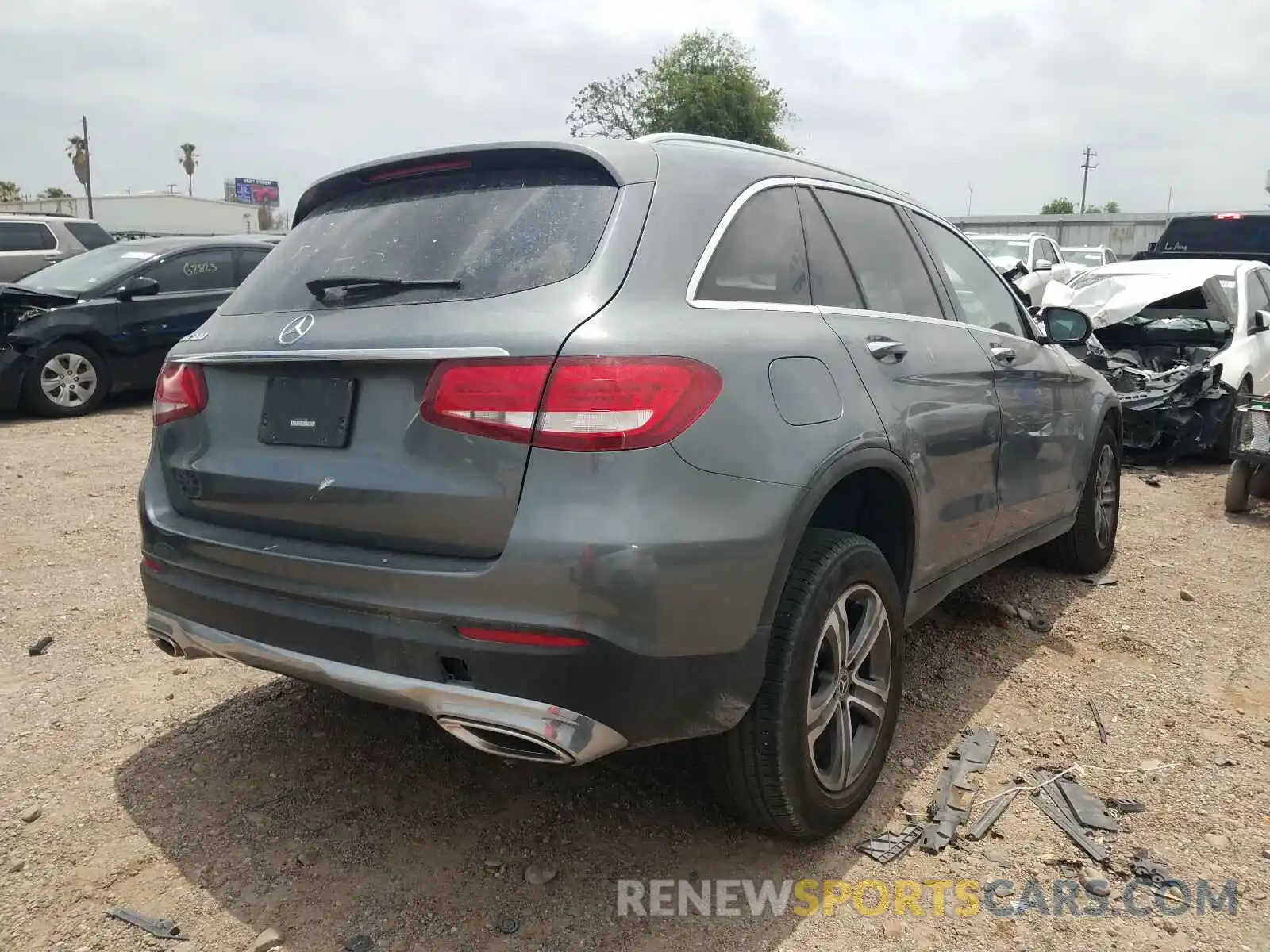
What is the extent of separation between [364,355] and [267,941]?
52.5 inches

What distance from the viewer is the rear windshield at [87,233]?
14281 mm

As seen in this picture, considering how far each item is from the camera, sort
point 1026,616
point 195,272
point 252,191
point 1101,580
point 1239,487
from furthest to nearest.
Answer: point 252,191
point 195,272
point 1239,487
point 1101,580
point 1026,616

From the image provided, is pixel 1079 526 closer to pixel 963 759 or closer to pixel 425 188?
pixel 963 759

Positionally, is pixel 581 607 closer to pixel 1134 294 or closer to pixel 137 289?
pixel 1134 294

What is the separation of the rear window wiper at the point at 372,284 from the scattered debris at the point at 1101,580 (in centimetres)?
394

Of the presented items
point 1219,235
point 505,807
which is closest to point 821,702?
point 505,807

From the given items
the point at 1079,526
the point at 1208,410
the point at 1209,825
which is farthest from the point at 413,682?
the point at 1208,410

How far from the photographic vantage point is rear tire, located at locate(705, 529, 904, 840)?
248 centimetres

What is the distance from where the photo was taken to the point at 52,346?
29.7 ft

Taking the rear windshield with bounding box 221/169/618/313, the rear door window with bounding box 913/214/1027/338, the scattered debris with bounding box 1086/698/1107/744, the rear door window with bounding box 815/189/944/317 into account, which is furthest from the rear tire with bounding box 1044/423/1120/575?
the rear windshield with bounding box 221/169/618/313

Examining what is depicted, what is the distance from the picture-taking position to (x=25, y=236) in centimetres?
1412

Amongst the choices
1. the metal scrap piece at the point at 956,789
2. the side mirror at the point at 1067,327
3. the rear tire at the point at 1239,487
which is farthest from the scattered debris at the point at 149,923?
the rear tire at the point at 1239,487

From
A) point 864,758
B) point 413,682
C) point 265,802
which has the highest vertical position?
point 413,682

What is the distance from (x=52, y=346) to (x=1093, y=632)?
8.61m
